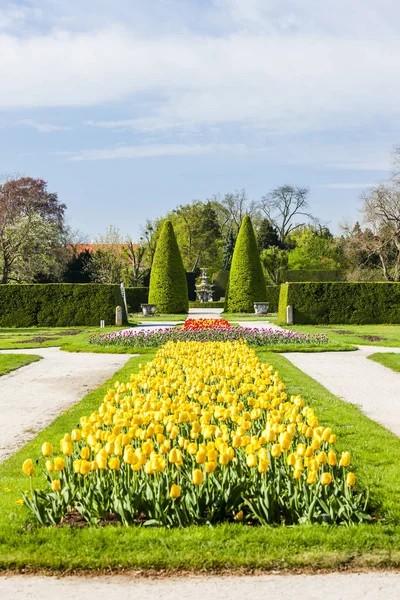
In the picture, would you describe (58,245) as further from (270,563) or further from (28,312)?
(270,563)

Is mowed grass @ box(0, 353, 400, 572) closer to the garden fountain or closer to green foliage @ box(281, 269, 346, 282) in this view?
the garden fountain

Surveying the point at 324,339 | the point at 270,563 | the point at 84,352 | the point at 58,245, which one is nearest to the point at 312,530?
the point at 270,563

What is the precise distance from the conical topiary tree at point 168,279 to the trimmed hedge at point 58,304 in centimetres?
915

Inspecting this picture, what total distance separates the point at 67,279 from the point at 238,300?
2363 cm

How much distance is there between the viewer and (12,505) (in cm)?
478

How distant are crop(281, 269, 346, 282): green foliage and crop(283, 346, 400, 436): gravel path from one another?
39.3 m

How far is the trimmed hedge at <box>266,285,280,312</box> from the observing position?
41.6 metres

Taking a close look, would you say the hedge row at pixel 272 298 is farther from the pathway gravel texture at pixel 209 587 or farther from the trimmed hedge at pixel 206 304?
the pathway gravel texture at pixel 209 587

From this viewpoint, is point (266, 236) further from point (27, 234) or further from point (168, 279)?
point (168, 279)

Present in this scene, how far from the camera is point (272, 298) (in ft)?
138

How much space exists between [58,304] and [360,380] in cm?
1949

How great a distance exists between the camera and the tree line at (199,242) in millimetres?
45938

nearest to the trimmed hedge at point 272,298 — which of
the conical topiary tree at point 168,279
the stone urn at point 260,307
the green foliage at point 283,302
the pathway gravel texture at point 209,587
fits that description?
the stone urn at point 260,307

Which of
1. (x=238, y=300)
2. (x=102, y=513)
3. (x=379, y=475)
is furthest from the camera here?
(x=238, y=300)
